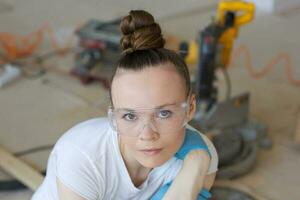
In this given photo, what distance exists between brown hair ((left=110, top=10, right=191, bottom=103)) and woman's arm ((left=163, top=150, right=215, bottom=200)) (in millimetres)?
274

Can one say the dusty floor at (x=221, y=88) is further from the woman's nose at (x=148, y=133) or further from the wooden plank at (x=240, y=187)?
the woman's nose at (x=148, y=133)


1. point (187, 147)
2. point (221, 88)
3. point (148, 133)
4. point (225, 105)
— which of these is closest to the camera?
point (148, 133)

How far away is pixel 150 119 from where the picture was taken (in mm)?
1208

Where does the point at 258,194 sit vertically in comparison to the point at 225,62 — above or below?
below

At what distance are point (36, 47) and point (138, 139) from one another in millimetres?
2579

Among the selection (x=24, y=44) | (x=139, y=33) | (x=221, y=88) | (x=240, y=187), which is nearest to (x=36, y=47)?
(x=24, y=44)

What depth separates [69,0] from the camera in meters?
4.73

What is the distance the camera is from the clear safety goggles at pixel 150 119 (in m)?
1.21

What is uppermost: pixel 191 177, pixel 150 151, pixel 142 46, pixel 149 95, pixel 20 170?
pixel 142 46

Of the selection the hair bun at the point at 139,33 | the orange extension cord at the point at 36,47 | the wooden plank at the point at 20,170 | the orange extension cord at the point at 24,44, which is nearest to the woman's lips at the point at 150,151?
the hair bun at the point at 139,33

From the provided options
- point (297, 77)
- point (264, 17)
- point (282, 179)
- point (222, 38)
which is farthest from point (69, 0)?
point (282, 179)

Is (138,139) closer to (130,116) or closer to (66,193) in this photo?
(130,116)

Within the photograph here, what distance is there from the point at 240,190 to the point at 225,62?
0.61 meters

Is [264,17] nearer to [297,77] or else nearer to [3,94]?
[297,77]
